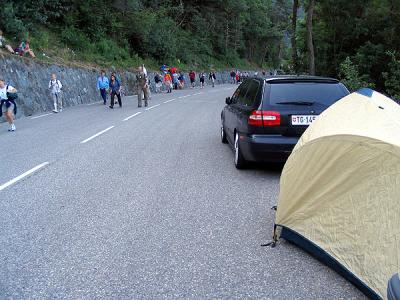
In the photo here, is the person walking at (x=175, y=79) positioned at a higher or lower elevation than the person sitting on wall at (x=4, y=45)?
lower

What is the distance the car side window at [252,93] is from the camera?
728cm

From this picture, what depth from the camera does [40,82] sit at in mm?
22000

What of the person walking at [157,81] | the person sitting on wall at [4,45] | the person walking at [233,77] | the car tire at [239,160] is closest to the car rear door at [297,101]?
the car tire at [239,160]

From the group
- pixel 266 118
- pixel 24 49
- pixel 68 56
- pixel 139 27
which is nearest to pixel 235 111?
pixel 266 118

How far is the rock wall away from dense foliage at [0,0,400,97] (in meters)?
2.40

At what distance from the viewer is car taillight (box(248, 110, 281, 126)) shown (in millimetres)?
6777

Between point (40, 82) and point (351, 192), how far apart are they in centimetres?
2072

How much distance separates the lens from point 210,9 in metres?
61.7

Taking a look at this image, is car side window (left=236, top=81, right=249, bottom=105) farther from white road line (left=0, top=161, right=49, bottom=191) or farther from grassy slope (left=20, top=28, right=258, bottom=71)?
grassy slope (left=20, top=28, right=258, bottom=71)

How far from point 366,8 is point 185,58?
25893mm

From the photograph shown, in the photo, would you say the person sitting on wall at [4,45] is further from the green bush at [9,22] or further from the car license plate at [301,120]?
the car license plate at [301,120]

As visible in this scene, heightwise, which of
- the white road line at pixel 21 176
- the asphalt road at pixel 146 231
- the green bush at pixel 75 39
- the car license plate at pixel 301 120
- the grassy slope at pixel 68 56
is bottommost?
the asphalt road at pixel 146 231

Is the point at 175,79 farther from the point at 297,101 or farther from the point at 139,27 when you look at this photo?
the point at 297,101

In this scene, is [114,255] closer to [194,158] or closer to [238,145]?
[238,145]
